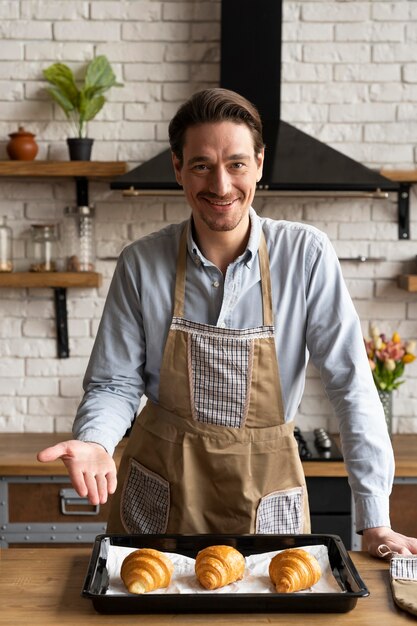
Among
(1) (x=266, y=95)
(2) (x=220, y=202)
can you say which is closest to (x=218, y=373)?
(2) (x=220, y=202)

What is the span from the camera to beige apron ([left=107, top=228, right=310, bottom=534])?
2.07 m

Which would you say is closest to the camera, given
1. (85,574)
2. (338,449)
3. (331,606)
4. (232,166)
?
(331,606)

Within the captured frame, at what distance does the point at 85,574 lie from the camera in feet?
5.40

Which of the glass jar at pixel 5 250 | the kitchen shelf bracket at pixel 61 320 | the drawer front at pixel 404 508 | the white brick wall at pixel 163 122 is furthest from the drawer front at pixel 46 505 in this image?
the drawer front at pixel 404 508

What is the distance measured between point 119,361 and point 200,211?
406mm

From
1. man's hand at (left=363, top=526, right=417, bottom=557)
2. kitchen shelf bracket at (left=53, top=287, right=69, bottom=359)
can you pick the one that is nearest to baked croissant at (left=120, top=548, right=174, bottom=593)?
man's hand at (left=363, top=526, right=417, bottom=557)

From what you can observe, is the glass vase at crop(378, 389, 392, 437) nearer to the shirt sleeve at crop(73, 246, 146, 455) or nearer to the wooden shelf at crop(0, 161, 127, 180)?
the wooden shelf at crop(0, 161, 127, 180)

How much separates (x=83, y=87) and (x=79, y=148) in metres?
0.26

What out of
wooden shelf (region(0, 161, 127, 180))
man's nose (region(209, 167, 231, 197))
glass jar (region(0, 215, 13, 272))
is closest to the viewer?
man's nose (region(209, 167, 231, 197))

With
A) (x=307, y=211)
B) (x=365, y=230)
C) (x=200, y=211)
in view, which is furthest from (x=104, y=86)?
(x=200, y=211)

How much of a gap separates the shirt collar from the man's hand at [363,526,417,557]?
68cm

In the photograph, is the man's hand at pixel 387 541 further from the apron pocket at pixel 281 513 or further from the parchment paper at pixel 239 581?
the apron pocket at pixel 281 513

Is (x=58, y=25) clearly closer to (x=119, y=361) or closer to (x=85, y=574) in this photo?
(x=119, y=361)

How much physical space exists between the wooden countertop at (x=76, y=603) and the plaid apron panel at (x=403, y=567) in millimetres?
29
